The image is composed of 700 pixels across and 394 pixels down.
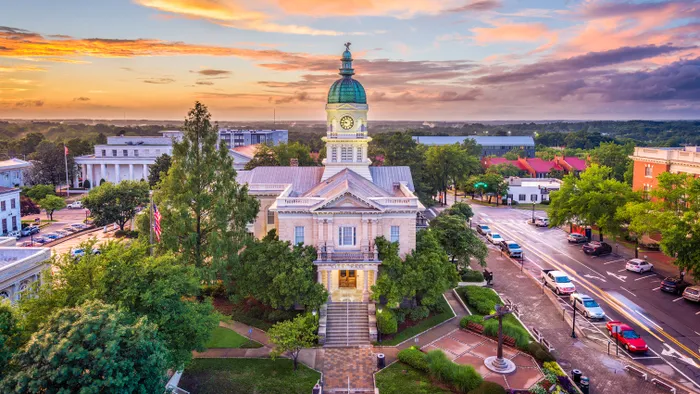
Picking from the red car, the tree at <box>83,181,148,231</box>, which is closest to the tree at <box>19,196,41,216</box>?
the tree at <box>83,181,148,231</box>

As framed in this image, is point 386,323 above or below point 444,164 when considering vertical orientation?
below

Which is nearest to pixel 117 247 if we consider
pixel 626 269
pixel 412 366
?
pixel 412 366

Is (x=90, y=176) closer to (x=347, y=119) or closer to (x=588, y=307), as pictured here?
(x=347, y=119)

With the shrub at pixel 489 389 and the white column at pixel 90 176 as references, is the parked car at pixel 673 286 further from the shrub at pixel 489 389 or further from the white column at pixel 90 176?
the white column at pixel 90 176

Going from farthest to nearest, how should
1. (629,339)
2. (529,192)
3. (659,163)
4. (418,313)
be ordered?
(529,192)
(659,163)
(418,313)
(629,339)

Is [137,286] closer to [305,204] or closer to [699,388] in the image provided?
[305,204]

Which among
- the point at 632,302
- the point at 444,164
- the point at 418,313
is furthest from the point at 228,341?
the point at 444,164
